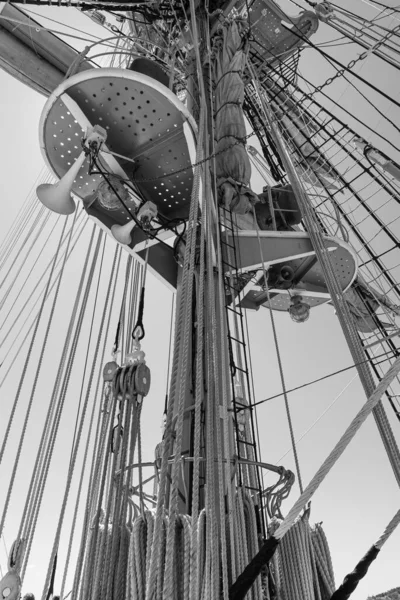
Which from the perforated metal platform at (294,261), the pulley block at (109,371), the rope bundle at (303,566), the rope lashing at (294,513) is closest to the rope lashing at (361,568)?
the rope lashing at (294,513)

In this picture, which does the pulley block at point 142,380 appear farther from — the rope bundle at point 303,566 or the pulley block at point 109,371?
the rope bundle at point 303,566

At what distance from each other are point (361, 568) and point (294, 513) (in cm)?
25

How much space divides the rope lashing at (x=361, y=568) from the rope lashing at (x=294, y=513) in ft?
0.70

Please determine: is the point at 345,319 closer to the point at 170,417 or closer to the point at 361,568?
the point at 170,417

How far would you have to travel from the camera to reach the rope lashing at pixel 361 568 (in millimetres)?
1363

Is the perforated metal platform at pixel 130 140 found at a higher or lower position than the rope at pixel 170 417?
higher

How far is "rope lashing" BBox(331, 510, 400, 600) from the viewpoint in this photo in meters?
1.36

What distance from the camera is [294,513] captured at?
1408mm

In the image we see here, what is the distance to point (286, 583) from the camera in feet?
6.77

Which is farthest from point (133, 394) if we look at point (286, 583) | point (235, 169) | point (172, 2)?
point (172, 2)

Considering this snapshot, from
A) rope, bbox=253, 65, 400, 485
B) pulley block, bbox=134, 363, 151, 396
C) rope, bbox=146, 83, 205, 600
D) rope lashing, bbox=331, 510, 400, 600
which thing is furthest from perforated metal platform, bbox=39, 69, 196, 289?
rope lashing, bbox=331, 510, 400, 600

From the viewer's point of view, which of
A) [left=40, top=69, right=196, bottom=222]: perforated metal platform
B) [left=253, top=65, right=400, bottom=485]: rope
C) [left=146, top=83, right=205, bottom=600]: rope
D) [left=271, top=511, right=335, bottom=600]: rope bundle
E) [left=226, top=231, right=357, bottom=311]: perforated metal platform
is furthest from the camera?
[left=226, top=231, right=357, bottom=311]: perforated metal platform

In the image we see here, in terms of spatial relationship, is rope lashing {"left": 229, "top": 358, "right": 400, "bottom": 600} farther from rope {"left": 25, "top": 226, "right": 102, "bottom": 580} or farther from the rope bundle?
rope {"left": 25, "top": 226, "right": 102, "bottom": 580}

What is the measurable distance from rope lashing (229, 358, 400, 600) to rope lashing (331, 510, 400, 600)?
214mm
